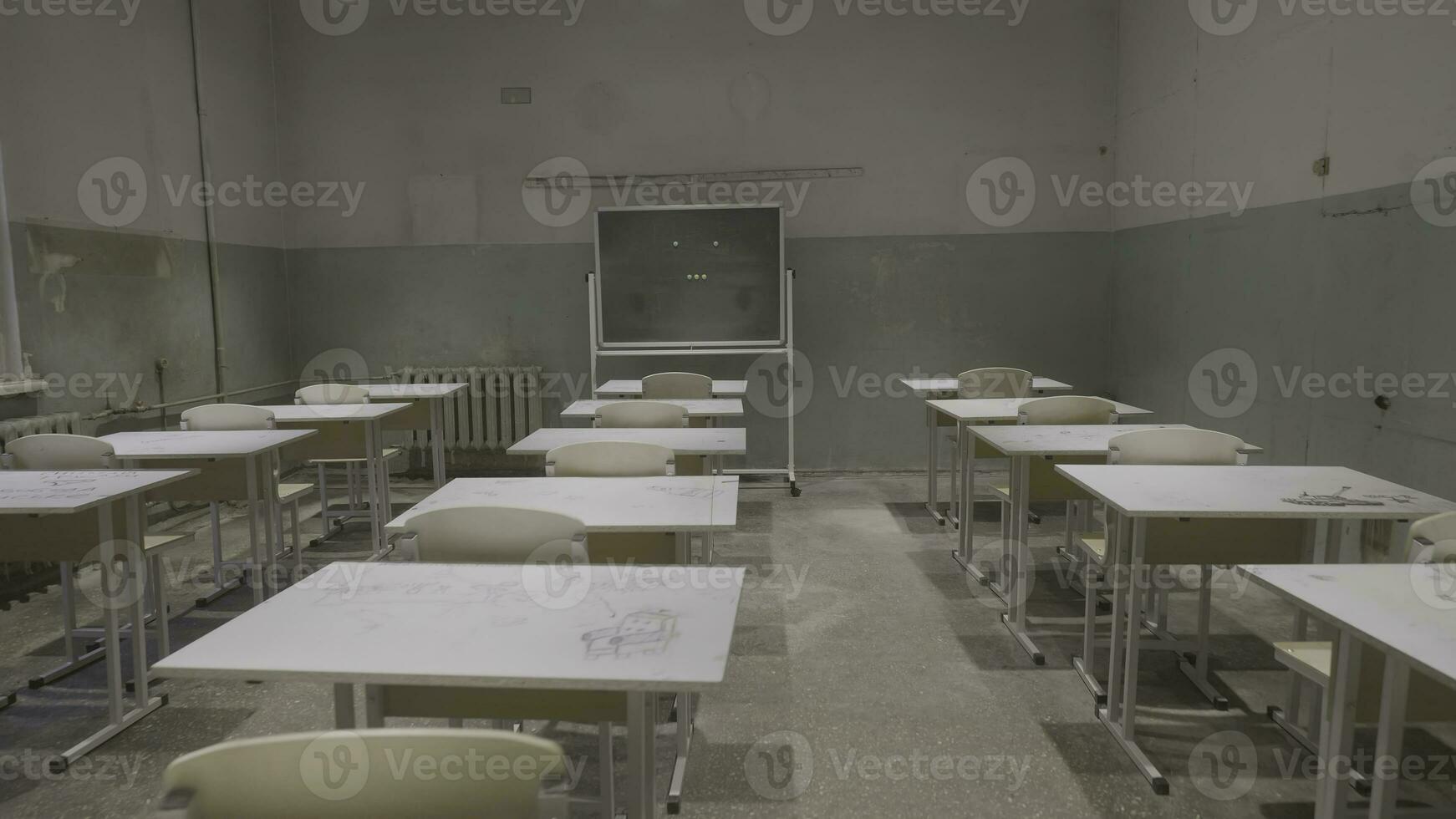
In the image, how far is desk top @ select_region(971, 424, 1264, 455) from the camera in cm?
286

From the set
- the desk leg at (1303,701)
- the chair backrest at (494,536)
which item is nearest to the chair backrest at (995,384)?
the desk leg at (1303,701)

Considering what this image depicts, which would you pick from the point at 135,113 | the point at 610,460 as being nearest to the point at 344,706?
the point at 610,460

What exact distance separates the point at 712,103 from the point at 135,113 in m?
3.46

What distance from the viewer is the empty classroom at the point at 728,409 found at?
5.07ft

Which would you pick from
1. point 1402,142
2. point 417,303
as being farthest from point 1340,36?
point 417,303

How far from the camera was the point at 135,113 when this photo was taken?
4535mm

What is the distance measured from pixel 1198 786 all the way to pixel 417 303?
18.3 ft

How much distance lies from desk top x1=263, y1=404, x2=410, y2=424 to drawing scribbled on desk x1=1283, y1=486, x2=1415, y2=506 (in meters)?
3.67

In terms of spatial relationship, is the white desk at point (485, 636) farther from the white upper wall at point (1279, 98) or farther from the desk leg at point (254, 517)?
the white upper wall at point (1279, 98)

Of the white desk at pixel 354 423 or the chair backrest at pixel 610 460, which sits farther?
the white desk at pixel 354 423

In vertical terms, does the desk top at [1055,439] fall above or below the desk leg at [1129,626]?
above

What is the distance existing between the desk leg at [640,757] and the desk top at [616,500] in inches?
24.0

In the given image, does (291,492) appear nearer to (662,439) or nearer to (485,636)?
(662,439)

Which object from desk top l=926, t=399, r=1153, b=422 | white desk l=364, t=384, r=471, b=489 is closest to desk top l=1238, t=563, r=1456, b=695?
desk top l=926, t=399, r=1153, b=422
